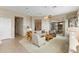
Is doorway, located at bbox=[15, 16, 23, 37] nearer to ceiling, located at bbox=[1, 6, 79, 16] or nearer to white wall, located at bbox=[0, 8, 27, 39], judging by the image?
white wall, located at bbox=[0, 8, 27, 39]

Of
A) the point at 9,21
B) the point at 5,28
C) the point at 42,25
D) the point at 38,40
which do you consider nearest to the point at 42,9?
the point at 42,25

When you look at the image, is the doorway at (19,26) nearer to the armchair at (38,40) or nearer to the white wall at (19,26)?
the white wall at (19,26)

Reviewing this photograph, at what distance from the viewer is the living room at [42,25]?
2.06 m

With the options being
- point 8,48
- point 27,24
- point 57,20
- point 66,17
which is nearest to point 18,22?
point 27,24

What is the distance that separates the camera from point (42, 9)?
2.09 metres

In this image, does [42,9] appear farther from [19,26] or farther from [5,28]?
[5,28]

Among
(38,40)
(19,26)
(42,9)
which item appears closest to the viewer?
(42,9)

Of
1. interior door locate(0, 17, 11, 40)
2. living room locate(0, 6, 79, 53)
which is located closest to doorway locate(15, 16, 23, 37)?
living room locate(0, 6, 79, 53)

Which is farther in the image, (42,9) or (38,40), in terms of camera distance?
(38,40)

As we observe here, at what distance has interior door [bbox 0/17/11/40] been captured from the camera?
219 centimetres

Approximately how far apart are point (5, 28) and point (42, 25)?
98 cm
